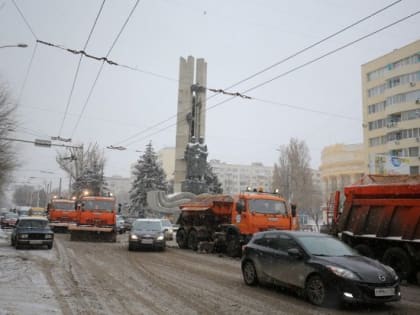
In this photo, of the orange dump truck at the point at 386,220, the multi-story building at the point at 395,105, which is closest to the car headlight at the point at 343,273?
the orange dump truck at the point at 386,220

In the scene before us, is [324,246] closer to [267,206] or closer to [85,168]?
[267,206]

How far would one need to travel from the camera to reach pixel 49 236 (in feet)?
64.4

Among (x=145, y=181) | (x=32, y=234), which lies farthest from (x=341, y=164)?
(x=32, y=234)

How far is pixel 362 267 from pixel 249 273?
3.27 meters

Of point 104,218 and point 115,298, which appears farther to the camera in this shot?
point 104,218

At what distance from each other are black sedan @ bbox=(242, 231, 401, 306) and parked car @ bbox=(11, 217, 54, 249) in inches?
467

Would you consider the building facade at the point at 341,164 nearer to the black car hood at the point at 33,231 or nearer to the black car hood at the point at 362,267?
the black car hood at the point at 33,231

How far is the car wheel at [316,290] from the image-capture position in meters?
8.35

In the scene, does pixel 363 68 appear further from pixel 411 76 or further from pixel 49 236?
pixel 49 236

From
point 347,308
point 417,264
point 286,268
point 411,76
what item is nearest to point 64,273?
point 286,268

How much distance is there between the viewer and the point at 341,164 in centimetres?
9406

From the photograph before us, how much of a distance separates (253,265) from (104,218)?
54.5 ft

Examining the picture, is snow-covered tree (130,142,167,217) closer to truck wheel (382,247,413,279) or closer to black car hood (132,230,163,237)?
black car hood (132,230,163,237)

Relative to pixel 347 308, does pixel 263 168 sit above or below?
above
